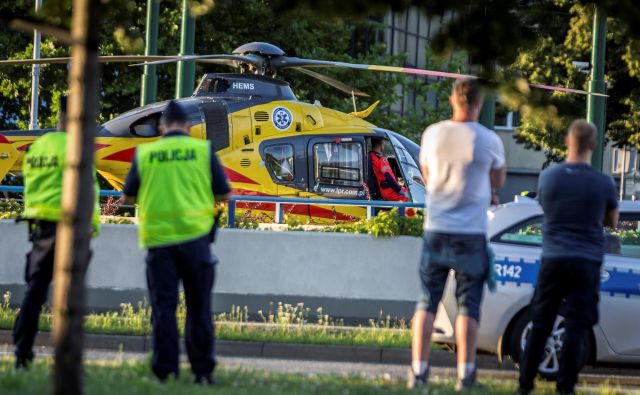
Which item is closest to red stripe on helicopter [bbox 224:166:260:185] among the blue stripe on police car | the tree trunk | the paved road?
the paved road

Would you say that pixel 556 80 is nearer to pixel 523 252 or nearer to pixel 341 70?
pixel 341 70

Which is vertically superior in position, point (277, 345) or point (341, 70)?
point (341, 70)

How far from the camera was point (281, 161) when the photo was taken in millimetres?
21969

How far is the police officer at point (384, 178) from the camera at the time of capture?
21.2 meters

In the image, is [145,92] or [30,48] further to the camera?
[30,48]

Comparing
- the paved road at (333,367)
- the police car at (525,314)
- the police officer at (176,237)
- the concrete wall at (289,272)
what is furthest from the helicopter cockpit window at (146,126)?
the police officer at (176,237)

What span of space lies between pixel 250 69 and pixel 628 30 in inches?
615

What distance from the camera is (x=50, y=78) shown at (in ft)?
105

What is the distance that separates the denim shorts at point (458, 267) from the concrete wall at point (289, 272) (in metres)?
5.30

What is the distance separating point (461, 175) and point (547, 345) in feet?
7.13

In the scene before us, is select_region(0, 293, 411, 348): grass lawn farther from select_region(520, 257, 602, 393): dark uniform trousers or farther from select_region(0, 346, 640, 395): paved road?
select_region(520, 257, 602, 393): dark uniform trousers

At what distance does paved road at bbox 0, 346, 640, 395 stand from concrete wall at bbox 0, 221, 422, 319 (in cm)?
235

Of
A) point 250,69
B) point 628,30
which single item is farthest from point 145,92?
point 628,30

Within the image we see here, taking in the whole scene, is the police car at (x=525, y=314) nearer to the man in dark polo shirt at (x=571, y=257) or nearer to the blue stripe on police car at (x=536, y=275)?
the blue stripe on police car at (x=536, y=275)
